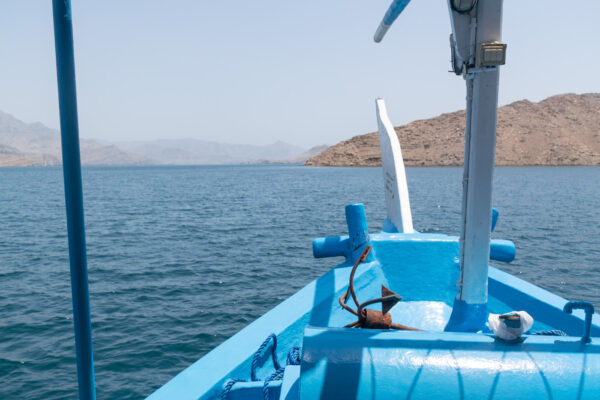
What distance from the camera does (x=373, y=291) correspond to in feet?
17.6

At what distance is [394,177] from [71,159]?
6.36 m

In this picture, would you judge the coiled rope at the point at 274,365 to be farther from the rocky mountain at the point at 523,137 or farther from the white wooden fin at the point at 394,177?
the rocky mountain at the point at 523,137

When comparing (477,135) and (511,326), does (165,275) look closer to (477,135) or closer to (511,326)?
(477,135)

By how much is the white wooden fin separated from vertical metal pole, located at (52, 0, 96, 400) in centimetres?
583

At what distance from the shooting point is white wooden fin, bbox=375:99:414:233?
24.2ft

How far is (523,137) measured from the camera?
136m

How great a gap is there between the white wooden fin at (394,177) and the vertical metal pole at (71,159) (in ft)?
19.1

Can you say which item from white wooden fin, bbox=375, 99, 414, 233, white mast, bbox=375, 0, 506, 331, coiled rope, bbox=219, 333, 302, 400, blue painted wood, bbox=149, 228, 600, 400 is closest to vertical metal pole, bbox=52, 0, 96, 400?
blue painted wood, bbox=149, 228, 600, 400

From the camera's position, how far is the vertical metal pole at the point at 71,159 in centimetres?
161

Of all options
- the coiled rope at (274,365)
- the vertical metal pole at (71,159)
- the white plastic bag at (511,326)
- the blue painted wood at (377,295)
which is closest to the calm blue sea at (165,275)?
the blue painted wood at (377,295)

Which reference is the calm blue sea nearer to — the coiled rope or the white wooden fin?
the coiled rope

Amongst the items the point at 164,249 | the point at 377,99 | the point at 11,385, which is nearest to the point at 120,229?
the point at 164,249

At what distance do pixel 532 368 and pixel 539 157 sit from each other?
146064mm

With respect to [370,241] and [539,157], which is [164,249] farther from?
[539,157]
